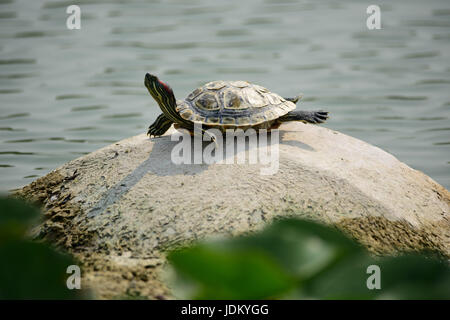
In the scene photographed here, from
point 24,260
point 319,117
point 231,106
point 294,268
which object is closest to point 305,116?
point 319,117

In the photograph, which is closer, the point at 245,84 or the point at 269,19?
the point at 245,84

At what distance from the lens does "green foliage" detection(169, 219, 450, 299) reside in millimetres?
718

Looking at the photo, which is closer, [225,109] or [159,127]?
[225,109]

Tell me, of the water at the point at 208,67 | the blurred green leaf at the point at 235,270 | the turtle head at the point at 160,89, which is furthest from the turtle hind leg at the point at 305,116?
the blurred green leaf at the point at 235,270

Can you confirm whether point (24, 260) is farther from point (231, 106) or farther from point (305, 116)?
→ point (305, 116)

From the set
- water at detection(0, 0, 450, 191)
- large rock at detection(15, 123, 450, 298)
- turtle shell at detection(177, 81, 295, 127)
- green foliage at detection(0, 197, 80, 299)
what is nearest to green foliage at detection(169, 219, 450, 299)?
green foliage at detection(0, 197, 80, 299)

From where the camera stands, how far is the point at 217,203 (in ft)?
10.4

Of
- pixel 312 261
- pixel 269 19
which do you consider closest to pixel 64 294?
pixel 312 261

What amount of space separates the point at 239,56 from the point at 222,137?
18.4ft

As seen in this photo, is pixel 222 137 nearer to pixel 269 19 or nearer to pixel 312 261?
pixel 312 261

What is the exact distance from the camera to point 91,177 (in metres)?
3.75

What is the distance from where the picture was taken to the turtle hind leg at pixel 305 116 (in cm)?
398

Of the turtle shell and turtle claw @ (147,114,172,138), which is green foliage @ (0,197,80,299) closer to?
the turtle shell

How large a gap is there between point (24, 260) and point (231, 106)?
315 cm
